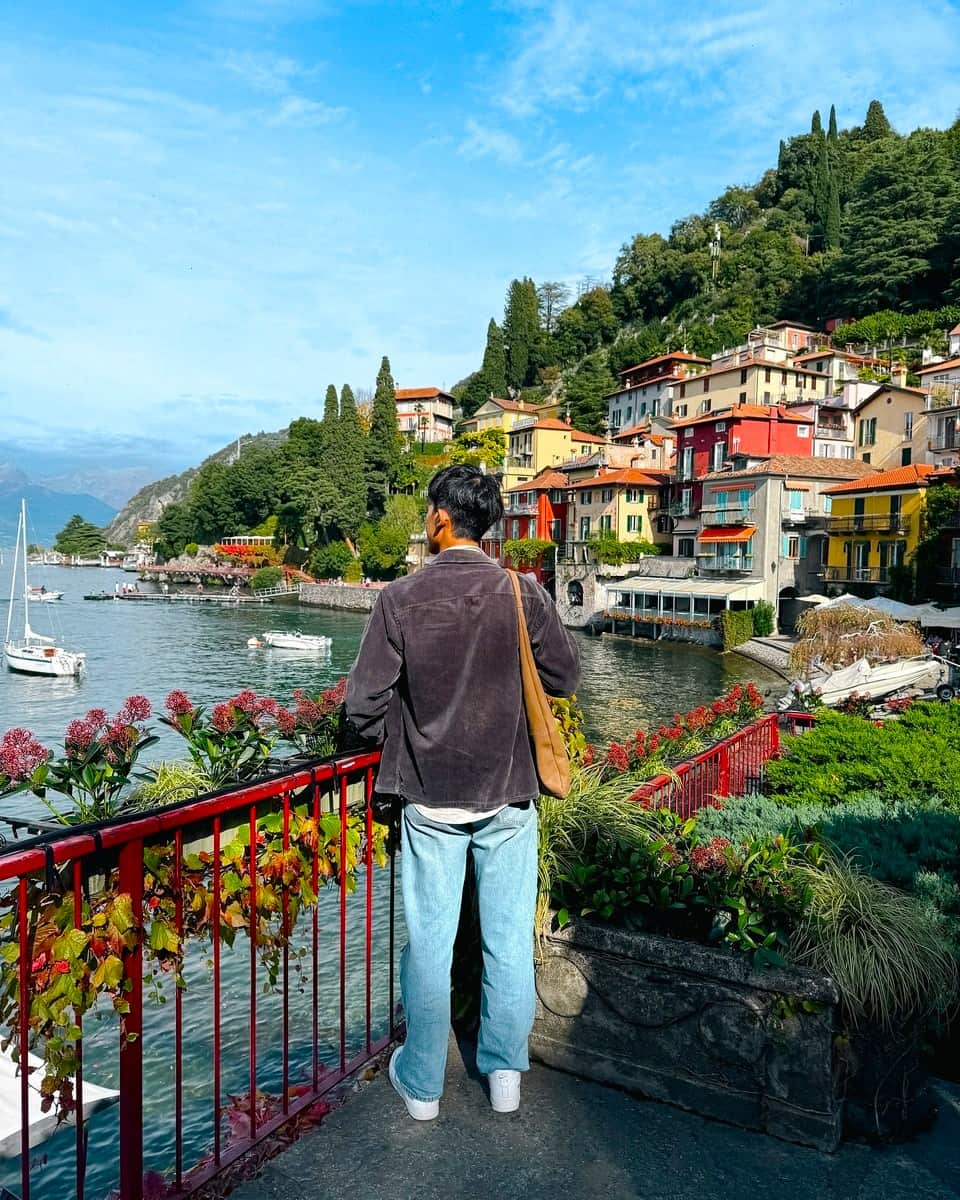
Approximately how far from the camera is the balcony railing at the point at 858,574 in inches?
1734

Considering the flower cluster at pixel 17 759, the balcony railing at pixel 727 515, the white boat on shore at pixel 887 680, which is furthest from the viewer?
the balcony railing at pixel 727 515

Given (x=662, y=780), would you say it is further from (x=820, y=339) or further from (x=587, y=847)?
(x=820, y=339)

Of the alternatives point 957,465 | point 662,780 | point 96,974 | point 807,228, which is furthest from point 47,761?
point 807,228

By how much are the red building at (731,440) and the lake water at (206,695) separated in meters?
11.6

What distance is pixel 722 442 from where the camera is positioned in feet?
178

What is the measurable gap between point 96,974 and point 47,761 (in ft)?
4.94

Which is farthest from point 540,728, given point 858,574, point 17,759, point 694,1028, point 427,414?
point 427,414

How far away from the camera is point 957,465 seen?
4212 centimetres

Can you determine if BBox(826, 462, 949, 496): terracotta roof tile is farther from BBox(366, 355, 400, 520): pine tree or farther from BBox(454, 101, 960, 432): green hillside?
BBox(366, 355, 400, 520): pine tree

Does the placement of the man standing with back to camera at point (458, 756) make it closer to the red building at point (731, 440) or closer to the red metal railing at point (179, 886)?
the red metal railing at point (179, 886)

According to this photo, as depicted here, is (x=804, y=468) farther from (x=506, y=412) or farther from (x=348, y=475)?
(x=348, y=475)

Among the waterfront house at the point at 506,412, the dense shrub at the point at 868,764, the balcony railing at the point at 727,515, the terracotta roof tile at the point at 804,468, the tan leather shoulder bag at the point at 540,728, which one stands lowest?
the dense shrub at the point at 868,764

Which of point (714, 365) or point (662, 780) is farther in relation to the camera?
point (714, 365)

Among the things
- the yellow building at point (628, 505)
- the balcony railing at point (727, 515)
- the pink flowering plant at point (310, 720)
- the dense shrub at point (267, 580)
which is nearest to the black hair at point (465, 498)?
the pink flowering plant at point (310, 720)
